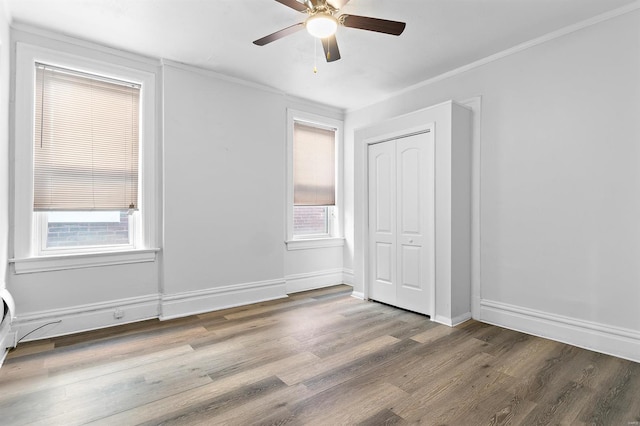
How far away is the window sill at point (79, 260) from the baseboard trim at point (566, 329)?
380cm

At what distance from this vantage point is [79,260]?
332 centimetres

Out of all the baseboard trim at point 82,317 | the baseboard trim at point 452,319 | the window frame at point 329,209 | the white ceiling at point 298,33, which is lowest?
the baseboard trim at point 452,319

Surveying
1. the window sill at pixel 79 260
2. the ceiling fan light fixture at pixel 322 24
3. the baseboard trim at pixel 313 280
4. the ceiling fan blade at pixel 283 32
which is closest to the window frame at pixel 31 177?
the window sill at pixel 79 260

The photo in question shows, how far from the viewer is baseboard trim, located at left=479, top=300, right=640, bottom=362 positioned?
8.98ft

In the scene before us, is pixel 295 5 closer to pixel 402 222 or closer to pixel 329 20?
pixel 329 20

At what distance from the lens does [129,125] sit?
3.67 meters

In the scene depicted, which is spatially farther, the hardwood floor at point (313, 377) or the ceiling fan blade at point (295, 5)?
the ceiling fan blade at point (295, 5)

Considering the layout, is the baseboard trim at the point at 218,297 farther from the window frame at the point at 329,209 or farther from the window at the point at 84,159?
the window at the point at 84,159

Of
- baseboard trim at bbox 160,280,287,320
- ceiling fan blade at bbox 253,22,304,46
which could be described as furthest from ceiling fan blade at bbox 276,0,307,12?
baseboard trim at bbox 160,280,287,320

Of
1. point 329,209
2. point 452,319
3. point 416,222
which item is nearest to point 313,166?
point 329,209

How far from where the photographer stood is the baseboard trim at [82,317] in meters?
3.10

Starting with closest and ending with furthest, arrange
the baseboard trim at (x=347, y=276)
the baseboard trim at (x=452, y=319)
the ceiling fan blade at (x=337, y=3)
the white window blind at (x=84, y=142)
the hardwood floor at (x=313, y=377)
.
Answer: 1. the hardwood floor at (x=313, y=377)
2. the ceiling fan blade at (x=337, y=3)
3. the white window blind at (x=84, y=142)
4. the baseboard trim at (x=452, y=319)
5. the baseboard trim at (x=347, y=276)

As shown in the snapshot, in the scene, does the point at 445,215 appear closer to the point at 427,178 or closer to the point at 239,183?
the point at 427,178

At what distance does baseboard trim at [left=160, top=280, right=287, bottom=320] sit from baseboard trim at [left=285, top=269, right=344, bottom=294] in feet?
0.78
